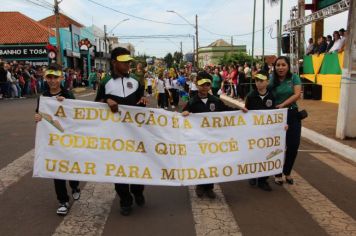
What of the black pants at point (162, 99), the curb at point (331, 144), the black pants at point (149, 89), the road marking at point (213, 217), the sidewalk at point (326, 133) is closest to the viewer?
the road marking at point (213, 217)

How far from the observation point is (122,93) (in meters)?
5.09

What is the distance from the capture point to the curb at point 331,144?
840cm

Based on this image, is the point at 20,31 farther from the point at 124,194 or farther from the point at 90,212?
the point at 124,194

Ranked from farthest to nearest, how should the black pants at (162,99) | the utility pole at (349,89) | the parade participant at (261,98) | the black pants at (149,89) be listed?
the black pants at (149,89), the black pants at (162,99), the utility pole at (349,89), the parade participant at (261,98)

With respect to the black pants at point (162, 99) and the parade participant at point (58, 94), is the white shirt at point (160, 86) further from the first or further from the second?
the parade participant at point (58, 94)

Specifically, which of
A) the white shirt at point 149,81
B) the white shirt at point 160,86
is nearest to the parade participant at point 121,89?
the white shirt at point 160,86

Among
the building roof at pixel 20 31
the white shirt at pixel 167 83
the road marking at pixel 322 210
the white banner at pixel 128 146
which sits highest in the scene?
the building roof at pixel 20 31

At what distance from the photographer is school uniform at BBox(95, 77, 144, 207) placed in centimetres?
504

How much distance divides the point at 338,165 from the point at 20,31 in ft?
143

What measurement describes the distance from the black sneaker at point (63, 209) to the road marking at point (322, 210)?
270cm

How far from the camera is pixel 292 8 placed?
937 inches

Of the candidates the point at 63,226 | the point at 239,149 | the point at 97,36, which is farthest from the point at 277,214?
the point at 97,36

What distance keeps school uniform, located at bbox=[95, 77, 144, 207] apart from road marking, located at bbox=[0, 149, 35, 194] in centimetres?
187

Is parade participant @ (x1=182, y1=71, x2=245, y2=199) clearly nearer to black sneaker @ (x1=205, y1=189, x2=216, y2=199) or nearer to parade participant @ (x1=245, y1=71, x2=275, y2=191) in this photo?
black sneaker @ (x1=205, y1=189, x2=216, y2=199)
